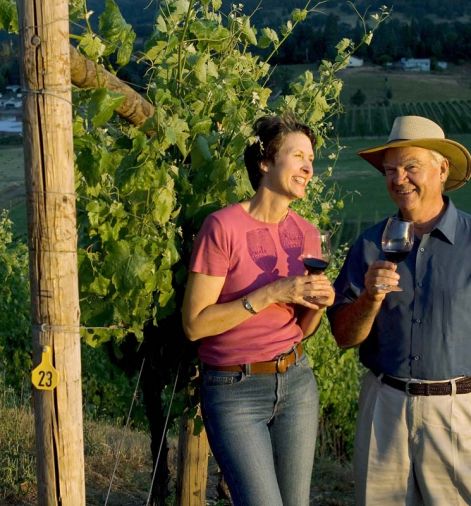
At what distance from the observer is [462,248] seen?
3.40m

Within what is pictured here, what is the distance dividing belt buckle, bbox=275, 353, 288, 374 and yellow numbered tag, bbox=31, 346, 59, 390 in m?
0.72

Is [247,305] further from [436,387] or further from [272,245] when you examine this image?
[436,387]

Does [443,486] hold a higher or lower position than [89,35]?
lower

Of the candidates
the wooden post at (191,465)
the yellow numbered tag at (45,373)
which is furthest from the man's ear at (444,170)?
the wooden post at (191,465)

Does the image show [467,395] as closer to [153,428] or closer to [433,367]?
[433,367]

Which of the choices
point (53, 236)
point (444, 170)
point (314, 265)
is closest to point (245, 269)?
point (314, 265)

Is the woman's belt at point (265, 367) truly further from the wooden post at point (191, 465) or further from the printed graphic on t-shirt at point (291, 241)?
the wooden post at point (191, 465)

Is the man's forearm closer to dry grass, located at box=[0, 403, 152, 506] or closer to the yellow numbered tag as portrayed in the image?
the yellow numbered tag

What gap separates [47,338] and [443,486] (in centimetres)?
150

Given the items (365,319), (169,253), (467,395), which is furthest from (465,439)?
(169,253)

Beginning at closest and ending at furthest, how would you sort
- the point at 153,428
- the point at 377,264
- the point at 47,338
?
the point at 47,338 < the point at 377,264 < the point at 153,428

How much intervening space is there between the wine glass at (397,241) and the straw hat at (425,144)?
1.10ft

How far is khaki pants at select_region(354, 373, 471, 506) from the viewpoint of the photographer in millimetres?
3365

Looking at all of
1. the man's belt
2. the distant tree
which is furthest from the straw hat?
the distant tree
